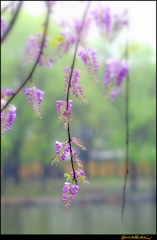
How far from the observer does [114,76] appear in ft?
2.77

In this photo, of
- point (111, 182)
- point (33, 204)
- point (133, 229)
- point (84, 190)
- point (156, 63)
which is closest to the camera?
point (133, 229)

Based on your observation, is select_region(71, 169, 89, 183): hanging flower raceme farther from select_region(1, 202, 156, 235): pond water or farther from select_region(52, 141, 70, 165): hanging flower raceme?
select_region(1, 202, 156, 235): pond water

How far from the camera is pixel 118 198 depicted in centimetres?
1387

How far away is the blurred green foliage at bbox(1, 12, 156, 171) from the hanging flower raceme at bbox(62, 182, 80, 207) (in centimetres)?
1356

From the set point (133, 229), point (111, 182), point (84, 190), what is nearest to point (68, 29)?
point (133, 229)

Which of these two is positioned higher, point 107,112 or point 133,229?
point 107,112

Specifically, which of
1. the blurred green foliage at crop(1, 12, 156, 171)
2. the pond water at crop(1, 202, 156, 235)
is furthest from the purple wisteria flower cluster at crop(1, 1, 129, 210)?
the blurred green foliage at crop(1, 12, 156, 171)

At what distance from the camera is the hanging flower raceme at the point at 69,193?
1.92 ft

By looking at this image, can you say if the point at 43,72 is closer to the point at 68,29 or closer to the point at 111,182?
the point at 111,182

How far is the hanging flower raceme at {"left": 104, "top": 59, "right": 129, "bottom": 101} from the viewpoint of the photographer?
31.9 inches

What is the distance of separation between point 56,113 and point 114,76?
1412 centimetres

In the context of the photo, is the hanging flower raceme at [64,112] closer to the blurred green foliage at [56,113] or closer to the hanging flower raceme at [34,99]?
the hanging flower raceme at [34,99]

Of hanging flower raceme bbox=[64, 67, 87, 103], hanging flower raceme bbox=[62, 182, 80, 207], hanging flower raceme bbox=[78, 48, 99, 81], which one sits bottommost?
hanging flower raceme bbox=[62, 182, 80, 207]

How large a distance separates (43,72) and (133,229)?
27.4ft
